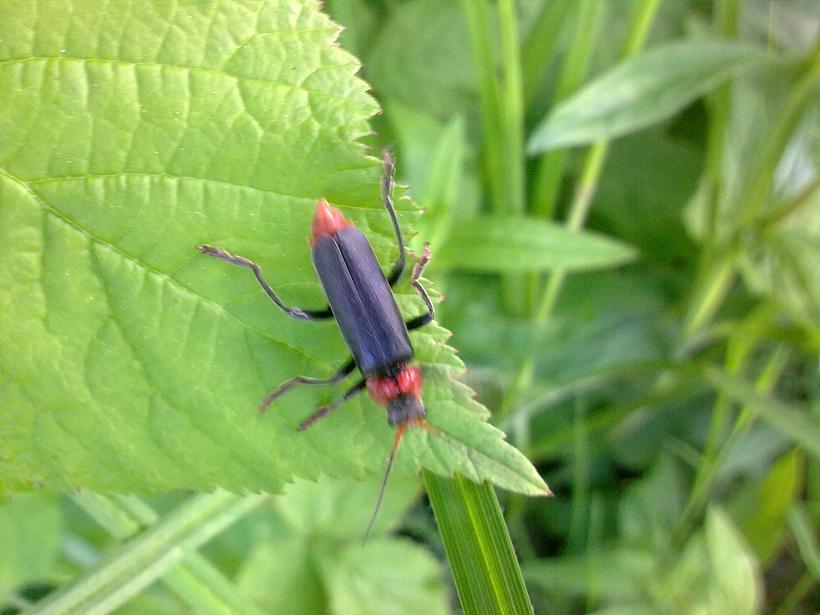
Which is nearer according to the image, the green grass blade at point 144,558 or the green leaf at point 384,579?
the green grass blade at point 144,558

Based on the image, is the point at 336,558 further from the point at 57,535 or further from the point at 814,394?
the point at 814,394

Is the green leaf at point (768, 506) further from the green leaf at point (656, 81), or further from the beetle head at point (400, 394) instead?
the beetle head at point (400, 394)

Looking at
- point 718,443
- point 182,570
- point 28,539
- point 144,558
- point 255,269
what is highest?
point 255,269

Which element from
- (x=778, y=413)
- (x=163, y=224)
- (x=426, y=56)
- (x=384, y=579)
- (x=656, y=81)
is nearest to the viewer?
(x=163, y=224)

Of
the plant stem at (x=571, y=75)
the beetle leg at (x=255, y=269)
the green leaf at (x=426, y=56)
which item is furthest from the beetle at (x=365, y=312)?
the green leaf at (x=426, y=56)

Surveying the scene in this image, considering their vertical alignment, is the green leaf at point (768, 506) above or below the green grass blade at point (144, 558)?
below

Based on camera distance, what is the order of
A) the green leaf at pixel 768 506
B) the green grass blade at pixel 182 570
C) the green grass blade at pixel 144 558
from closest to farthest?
the green grass blade at pixel 144 558 → the green grass blade at pixel 182 570 → the green leaf at pixel 768 506

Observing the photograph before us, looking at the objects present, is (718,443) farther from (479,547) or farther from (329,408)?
(329,408)

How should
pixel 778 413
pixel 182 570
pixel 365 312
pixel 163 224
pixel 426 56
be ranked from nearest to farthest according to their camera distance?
pixel 163 224 → pixel 365 312 → pixel 182 570 → pixel 778 413 → pixel 426 56

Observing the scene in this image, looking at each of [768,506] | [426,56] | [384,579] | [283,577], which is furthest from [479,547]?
[426,56]
